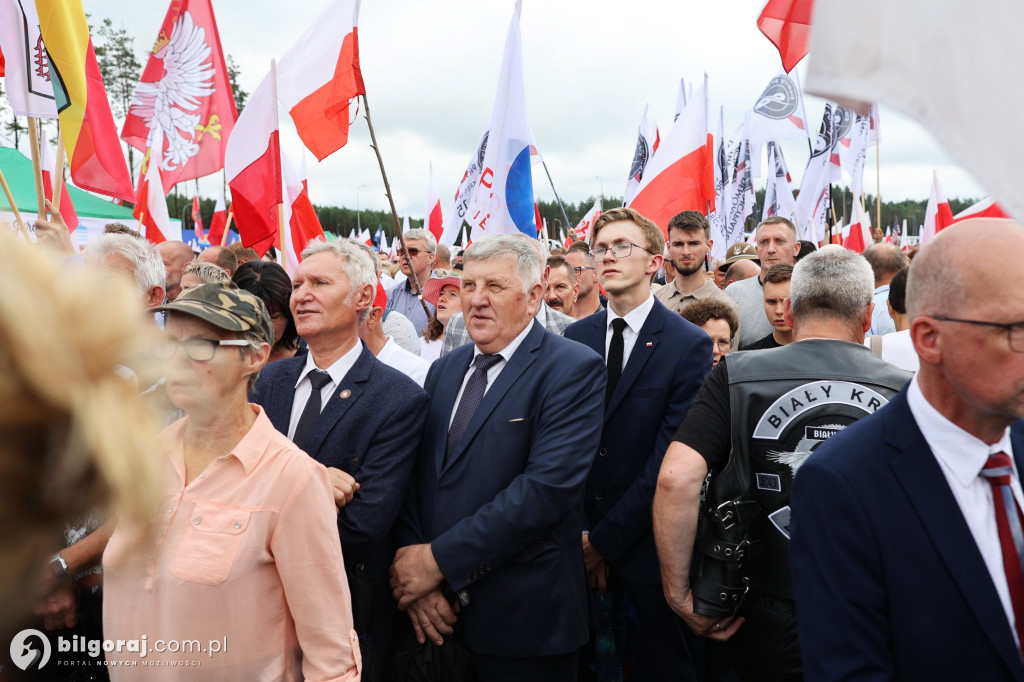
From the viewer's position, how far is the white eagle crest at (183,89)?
266 inches

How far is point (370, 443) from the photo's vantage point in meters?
3.09

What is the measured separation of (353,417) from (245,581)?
3.34 feet

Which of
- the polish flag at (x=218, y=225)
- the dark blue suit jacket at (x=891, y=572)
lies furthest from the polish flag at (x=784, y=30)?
the polish flag at (x=218, y=225)

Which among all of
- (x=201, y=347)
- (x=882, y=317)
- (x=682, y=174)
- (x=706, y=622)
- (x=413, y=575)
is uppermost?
(x=682, y=174)

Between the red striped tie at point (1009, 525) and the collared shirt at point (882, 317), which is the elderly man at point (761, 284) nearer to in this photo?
the collared shirt at point (882, 317)

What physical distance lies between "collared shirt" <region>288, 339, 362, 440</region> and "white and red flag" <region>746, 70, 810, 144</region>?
346 inches

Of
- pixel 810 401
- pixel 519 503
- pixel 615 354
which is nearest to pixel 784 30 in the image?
pixel 615 354

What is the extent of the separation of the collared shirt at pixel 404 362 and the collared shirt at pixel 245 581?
2052 millimetres

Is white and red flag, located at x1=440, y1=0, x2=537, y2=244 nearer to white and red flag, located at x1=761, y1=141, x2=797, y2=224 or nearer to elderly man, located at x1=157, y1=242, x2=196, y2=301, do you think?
elderly man, located at x1=157, y1=242, x2=196, y2=301

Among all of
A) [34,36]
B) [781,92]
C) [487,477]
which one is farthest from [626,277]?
[781,92]

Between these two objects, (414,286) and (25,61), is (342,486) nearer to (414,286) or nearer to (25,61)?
(25,61)

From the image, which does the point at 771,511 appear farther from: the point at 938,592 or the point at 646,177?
the point at 646,177

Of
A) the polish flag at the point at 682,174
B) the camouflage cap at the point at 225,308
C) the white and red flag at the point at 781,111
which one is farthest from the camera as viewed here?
the white and red flag at the point at 781,111

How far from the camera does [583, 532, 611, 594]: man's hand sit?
3.66 meters
